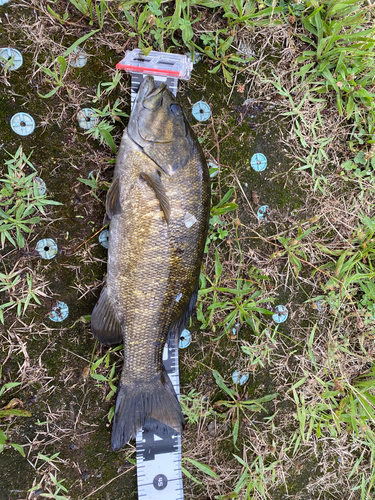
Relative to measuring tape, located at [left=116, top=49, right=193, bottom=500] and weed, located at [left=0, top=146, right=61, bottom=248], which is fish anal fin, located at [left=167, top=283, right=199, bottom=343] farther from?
weed, located at [left=0, top=146, right=61, bottom=248]

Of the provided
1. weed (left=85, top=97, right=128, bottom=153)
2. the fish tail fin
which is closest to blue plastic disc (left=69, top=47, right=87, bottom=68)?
weed (left=85, top=97, right=128, bottom=153)

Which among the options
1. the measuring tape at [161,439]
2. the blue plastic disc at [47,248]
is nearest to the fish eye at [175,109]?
the measuring tape at [161,439]

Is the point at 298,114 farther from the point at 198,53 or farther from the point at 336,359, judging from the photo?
the point at 336,359

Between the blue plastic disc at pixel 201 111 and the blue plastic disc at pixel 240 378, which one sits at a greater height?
the blue plastic disc at pixel 201 111

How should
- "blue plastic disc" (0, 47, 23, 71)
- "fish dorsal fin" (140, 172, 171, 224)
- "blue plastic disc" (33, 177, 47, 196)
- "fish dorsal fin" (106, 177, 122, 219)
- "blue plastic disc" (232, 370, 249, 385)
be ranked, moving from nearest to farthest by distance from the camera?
"fish dorsal fin" (140, 172, 171, 224) < "fish dorsal fin" (106, 177, 122, 219) < "blue plastic disc" (0, 47, 23, 71) < "blue plastic disc" (33, 177, 47, 196) < "blue plastic disc" (232, 370, 249, 385)

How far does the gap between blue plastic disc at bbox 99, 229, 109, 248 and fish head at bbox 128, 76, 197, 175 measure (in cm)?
73

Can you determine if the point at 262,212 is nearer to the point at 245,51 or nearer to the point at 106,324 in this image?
the point at 245,51

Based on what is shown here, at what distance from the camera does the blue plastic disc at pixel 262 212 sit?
278cm

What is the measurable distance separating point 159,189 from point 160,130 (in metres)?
0.41

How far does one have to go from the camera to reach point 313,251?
2.89m

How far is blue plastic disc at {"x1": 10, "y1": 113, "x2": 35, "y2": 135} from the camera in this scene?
7.56 ft

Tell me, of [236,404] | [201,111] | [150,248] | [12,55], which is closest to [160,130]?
[201,111]

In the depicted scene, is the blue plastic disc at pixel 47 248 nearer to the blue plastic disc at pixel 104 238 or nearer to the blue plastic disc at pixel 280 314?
the blue plastic disc at pixel 104 238

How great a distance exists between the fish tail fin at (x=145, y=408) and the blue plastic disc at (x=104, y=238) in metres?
1.05
